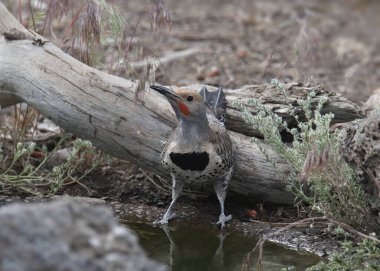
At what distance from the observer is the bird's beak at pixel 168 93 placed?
5086 millimetres

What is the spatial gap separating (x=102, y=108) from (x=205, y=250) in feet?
4.06

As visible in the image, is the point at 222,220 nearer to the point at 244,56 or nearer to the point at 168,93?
the point at 168,93

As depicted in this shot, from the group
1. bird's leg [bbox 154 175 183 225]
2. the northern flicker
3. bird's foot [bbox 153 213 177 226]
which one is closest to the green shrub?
the northern flicker

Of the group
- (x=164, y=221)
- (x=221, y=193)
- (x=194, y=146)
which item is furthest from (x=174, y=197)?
(x=194, y=146)

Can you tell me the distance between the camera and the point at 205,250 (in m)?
4.96

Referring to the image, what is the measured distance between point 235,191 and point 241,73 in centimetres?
287

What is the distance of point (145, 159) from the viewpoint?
556 centimetres

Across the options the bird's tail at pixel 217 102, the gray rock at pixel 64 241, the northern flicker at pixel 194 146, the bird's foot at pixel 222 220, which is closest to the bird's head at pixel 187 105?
the northern flicker at pixel 194 146

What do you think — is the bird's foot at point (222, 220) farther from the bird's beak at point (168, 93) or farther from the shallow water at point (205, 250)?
the bird's beak at point (168, 93)

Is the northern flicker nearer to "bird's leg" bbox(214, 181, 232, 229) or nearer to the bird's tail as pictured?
"bird's leg" bbox(214, 181, 232, 229)

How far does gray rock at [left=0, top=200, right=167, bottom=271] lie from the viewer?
8.91 feet

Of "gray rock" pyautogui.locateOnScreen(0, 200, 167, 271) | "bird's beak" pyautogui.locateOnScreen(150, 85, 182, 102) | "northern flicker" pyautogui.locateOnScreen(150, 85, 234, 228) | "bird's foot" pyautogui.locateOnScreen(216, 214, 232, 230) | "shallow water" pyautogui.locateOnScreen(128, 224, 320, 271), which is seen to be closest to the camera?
"gray rock" pyautogui.locateOnScreen(0, 200, 167, 271)

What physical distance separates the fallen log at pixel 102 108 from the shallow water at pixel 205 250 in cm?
49

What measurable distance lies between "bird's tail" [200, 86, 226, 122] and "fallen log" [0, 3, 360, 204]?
10.6 inches
